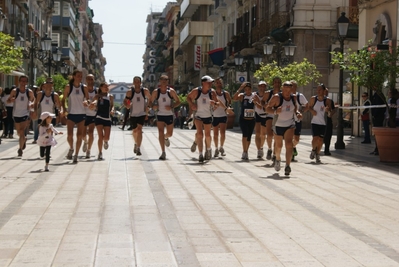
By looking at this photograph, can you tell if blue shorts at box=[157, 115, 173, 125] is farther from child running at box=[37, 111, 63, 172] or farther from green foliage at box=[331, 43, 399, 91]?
green foliage at box=[331, 43, 399, 91]

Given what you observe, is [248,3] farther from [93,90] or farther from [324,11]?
[93,90]

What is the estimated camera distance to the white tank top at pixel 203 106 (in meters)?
17.2

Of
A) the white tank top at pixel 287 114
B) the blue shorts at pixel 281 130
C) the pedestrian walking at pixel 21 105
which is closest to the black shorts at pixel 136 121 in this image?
the pedestrian walking at pixel 21 105

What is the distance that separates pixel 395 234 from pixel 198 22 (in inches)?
2789

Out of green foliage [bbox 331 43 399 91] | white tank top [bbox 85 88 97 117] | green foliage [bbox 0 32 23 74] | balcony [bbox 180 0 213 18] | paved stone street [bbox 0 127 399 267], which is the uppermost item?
balcony [bbox 180 0 213 18]

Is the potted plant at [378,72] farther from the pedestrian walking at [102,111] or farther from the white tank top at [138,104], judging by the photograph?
the pedestrian walking at [102,111]

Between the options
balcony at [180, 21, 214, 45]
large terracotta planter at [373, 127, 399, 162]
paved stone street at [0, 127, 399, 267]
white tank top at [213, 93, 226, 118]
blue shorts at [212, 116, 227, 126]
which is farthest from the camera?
balcony at [180, 21, 214, 45]

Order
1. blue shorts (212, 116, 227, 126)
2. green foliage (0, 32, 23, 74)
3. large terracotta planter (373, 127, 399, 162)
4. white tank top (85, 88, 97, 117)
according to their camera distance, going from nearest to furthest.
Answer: white tank top (85, 88, 97, 117) → large terracotta planter (373, 127, 399, 162) → blue shorts (212, 116, 227, 126) → green foliage (0, 32, 23, 74)

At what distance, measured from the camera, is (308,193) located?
37.6ft

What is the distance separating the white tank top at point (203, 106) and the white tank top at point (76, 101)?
2187 mm

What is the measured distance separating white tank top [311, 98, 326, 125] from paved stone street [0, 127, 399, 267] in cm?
211

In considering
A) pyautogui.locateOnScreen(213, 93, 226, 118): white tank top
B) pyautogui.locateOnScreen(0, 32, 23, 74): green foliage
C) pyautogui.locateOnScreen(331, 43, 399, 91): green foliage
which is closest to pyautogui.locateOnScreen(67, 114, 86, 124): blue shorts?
pyautogui.locateOnScreen(213, 93, 226, 118): white tank top

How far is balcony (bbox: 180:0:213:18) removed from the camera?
260ft

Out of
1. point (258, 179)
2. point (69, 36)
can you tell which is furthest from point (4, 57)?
point (69, 36)
